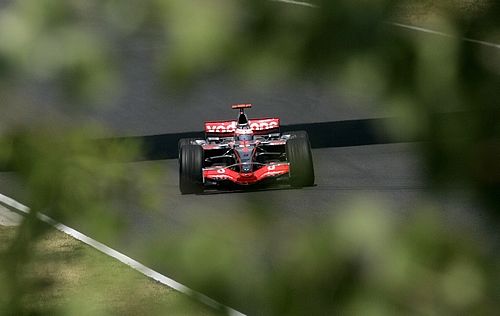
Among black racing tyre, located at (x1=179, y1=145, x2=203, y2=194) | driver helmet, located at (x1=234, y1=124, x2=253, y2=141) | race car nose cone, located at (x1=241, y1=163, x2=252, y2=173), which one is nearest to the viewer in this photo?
black racing tyre, located at (x1=179, y1=145, x2=203, y2=194)

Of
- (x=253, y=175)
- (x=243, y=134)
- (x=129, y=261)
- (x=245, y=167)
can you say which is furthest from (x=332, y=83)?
(x=243, y=134)

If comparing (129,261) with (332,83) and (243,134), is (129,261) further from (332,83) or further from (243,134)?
(243,134)

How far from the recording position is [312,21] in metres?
0.29

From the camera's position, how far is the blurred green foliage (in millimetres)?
290

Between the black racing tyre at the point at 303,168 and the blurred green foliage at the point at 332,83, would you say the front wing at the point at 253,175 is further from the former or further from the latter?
the blurred green foliage at the point at 332,83

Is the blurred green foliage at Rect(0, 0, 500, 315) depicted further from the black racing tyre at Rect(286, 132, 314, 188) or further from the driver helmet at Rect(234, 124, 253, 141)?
the driver helmet at Rect(234, 124, 253, 141)

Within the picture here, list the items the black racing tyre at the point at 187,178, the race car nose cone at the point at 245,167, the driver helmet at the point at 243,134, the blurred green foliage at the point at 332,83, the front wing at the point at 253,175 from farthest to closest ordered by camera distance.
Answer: the driver helmet at the point at 243,134 < the race car nose cone at the point at 245,167 < the front wing at the point at 253,175 < the black racing tyre at the point at 187,178 < the blurred green foliage at the point at 332,83

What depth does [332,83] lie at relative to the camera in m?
0.30

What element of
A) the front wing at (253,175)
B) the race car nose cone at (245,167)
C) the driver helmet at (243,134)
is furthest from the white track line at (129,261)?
the driver helmet at (243,134)

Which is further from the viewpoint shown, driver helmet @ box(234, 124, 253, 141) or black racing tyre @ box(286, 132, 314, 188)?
driver helmet @ box(234, 124, 253, 141)

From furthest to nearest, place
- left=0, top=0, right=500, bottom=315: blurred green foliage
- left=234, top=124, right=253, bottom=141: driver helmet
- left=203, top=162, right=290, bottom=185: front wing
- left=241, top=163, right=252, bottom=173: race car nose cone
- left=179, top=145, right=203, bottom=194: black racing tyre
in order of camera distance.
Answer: left=234, top=124, right=253, bottom=141: driver helmet, left=241, top=163, right=252, bottom=173: race car nose cone, left=203, top=162, right=290, bottom=185: front wing, left=179, top=145, right=203, bottom=194: black racing tyre, left=0, top=0, right=500, bottom=315: blurred green foliage

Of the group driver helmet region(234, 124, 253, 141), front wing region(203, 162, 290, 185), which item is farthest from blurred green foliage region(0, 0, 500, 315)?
driver helmet region(234, 124, 253, 141)

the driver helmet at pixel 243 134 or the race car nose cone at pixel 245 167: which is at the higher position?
the driver helmet at pixel 243 134

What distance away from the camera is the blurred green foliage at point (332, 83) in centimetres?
29
